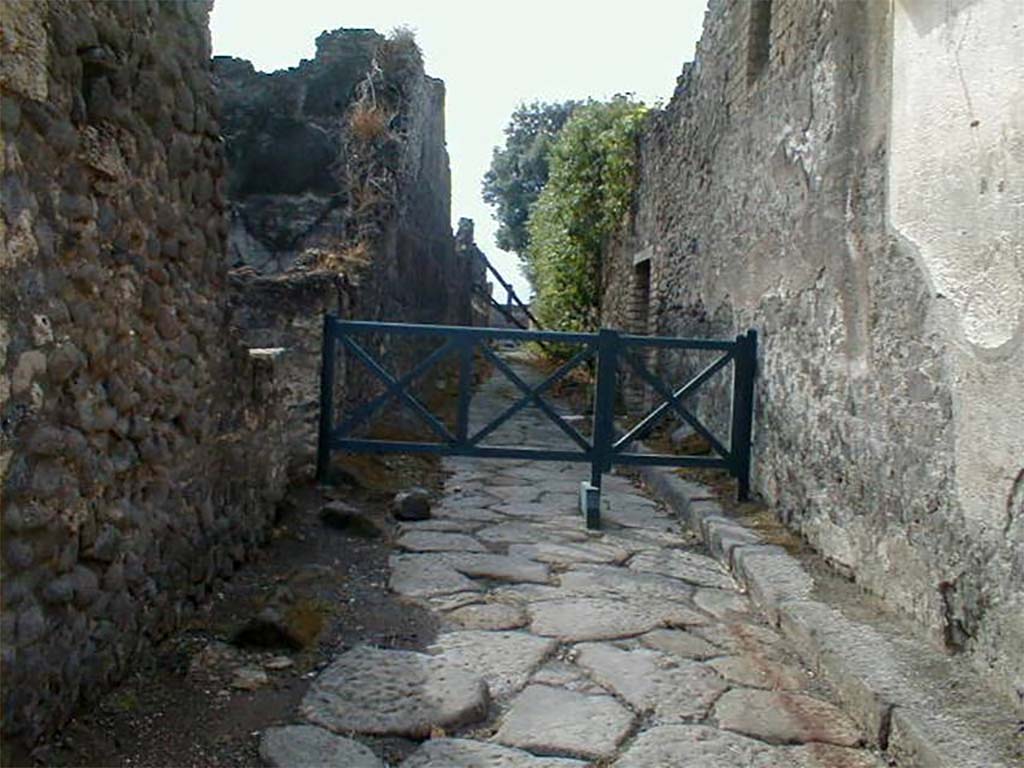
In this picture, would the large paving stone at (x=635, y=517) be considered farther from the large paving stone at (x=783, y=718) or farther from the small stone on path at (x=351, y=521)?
the large paving stone at (x=783, y=718)

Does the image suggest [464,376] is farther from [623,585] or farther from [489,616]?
[489,616]

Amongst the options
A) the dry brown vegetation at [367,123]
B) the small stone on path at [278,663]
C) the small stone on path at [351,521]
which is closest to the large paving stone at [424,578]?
the small stone on path at [351,521]

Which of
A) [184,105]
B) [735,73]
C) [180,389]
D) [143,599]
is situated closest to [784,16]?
[735,73]

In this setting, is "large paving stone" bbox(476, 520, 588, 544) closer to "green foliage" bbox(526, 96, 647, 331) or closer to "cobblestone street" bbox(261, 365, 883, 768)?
"cobblestone street" bbox(261, 365, 883, 768)

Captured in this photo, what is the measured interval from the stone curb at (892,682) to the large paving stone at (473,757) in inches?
31.9

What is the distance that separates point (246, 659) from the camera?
115 inches

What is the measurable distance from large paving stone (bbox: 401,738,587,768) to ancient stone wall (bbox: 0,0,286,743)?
0.84m

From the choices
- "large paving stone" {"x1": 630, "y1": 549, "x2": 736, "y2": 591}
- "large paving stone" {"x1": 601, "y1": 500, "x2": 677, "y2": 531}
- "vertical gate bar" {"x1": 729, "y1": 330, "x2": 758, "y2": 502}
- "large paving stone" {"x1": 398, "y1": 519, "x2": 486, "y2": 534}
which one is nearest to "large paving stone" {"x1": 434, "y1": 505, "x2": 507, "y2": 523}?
"large paving stone" {"x1": 398, "y1": 519, "x2": 486, "y2": 534}

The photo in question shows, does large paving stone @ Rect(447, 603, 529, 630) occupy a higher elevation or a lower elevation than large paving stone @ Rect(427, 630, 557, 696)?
higher

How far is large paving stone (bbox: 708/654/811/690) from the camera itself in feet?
9.83

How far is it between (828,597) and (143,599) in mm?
2312

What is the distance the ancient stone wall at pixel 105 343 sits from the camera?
202cm

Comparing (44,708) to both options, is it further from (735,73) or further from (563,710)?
(735,73)

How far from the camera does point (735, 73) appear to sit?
6203mm
